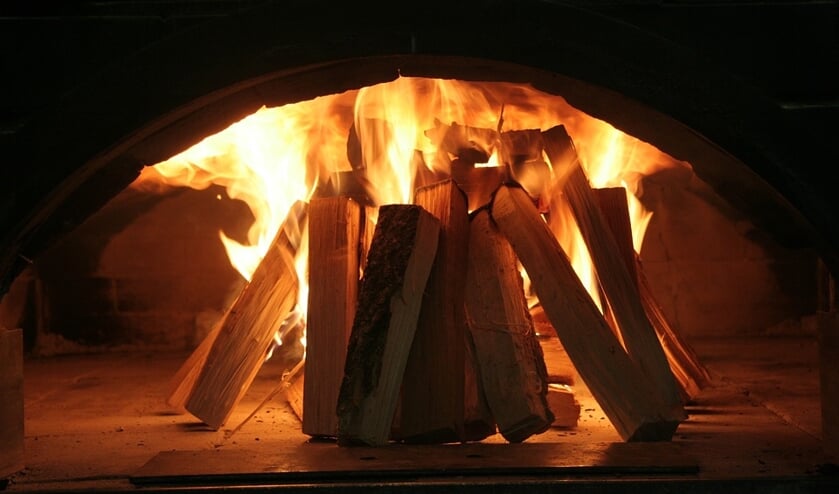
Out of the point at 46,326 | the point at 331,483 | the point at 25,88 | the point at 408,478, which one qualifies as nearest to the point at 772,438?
the point at 408,478

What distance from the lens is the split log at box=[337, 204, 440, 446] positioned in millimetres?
3008

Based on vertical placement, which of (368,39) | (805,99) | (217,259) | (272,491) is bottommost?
(272,491)

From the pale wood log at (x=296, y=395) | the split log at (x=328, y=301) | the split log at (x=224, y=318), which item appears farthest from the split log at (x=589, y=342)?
the pale wood log at (x=296, y=395)

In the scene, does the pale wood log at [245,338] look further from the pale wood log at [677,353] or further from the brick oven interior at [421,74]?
the pale wood log at [677,353]

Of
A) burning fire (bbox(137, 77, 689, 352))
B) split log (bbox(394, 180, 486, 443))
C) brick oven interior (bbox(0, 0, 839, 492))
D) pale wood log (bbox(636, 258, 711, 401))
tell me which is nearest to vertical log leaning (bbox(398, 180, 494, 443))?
split log (bbox(394, 180, 486, 443))

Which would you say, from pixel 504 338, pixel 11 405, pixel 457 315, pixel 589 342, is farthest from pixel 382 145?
pixel 11 405

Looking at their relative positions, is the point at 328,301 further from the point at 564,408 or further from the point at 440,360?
the point at 564,408

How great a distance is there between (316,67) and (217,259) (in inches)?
105

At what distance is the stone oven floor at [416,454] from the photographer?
2.63m

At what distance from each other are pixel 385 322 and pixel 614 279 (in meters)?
0.78

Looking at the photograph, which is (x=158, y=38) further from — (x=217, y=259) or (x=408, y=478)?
(x=217, y=259)

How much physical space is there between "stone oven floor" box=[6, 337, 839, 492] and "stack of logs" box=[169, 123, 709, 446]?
4.4 inches

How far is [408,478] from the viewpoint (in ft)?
8.73

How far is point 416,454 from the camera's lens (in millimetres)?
2863
